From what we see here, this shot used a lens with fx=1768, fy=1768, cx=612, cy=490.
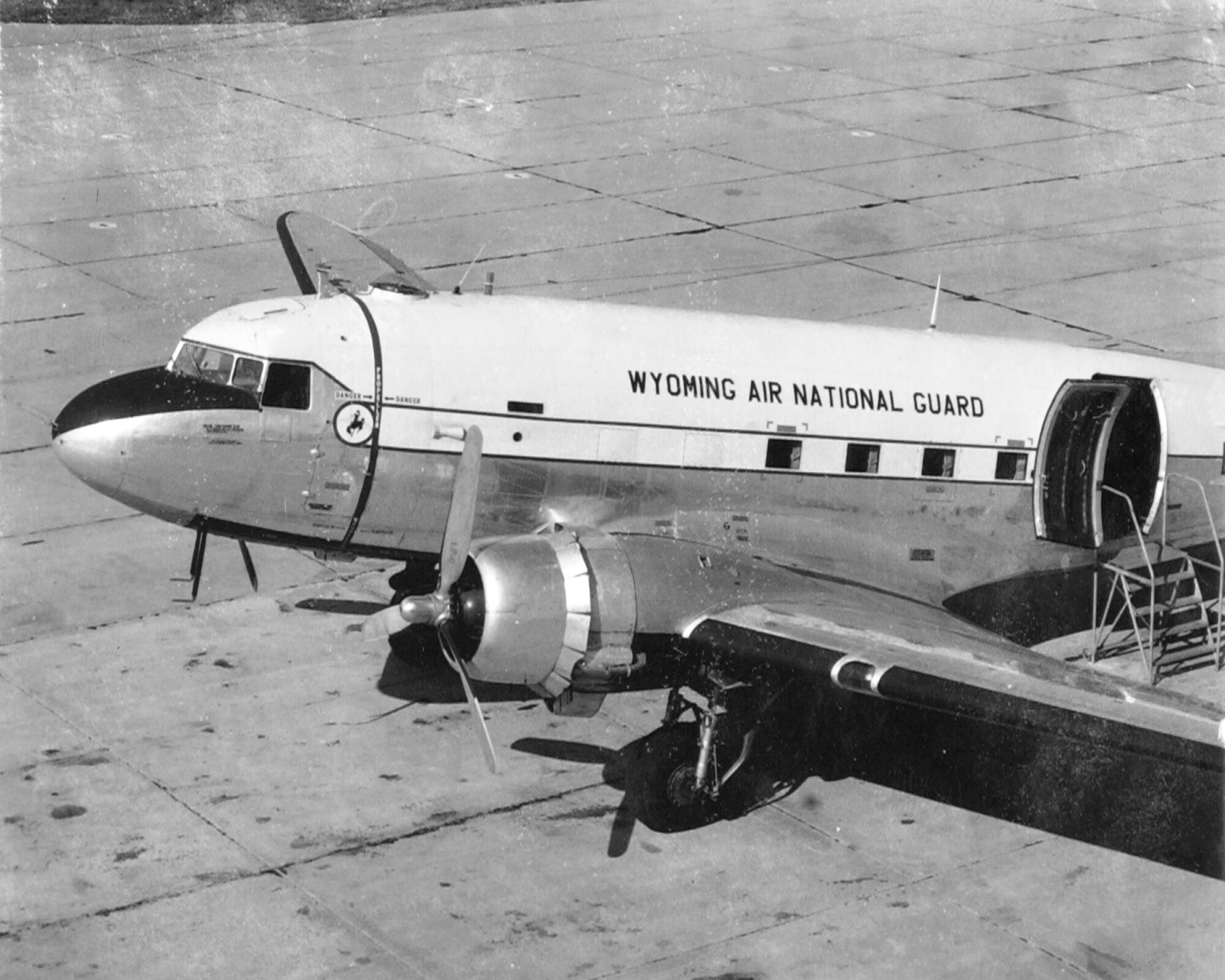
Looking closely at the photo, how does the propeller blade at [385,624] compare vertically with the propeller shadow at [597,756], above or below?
above

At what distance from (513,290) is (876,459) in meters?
11.9

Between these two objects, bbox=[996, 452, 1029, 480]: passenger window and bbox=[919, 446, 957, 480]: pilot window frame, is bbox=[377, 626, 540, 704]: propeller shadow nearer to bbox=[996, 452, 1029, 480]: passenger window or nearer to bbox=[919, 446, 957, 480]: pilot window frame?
bbox=[919, 446, 957, 480]: pilot window frame

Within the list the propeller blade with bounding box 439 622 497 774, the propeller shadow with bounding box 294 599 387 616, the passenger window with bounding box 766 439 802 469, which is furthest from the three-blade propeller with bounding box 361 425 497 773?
the propeller shadow with bounding box 294 599 387 616

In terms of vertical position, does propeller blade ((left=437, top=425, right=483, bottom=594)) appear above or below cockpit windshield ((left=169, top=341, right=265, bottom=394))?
below

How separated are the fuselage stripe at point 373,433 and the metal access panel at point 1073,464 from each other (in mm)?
6917

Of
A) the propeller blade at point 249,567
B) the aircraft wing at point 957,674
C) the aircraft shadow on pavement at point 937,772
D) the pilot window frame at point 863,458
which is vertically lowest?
the aircraft shadow on pavement at point 937,772

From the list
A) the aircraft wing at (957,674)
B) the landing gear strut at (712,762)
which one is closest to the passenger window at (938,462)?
the aircraft wing at (957,674)

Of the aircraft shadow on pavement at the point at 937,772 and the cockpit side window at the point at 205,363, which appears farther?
the cockpit side window at the point at 205,363

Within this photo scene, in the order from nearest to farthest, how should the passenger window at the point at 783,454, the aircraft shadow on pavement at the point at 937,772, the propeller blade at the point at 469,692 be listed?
the propeller blade at the point at 469,692 → the aircraft shadow on pavement at the point at 937,772 → the passenger window at the point at 783,454

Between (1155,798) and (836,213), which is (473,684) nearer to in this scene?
(1155,798)

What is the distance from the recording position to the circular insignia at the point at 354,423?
16453mm

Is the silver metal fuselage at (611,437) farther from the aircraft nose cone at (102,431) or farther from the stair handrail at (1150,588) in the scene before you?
the stair handrail at (1150,588)

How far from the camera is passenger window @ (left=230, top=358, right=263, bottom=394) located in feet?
54.0

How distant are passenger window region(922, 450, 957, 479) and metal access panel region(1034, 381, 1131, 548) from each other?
1046 millimetres
